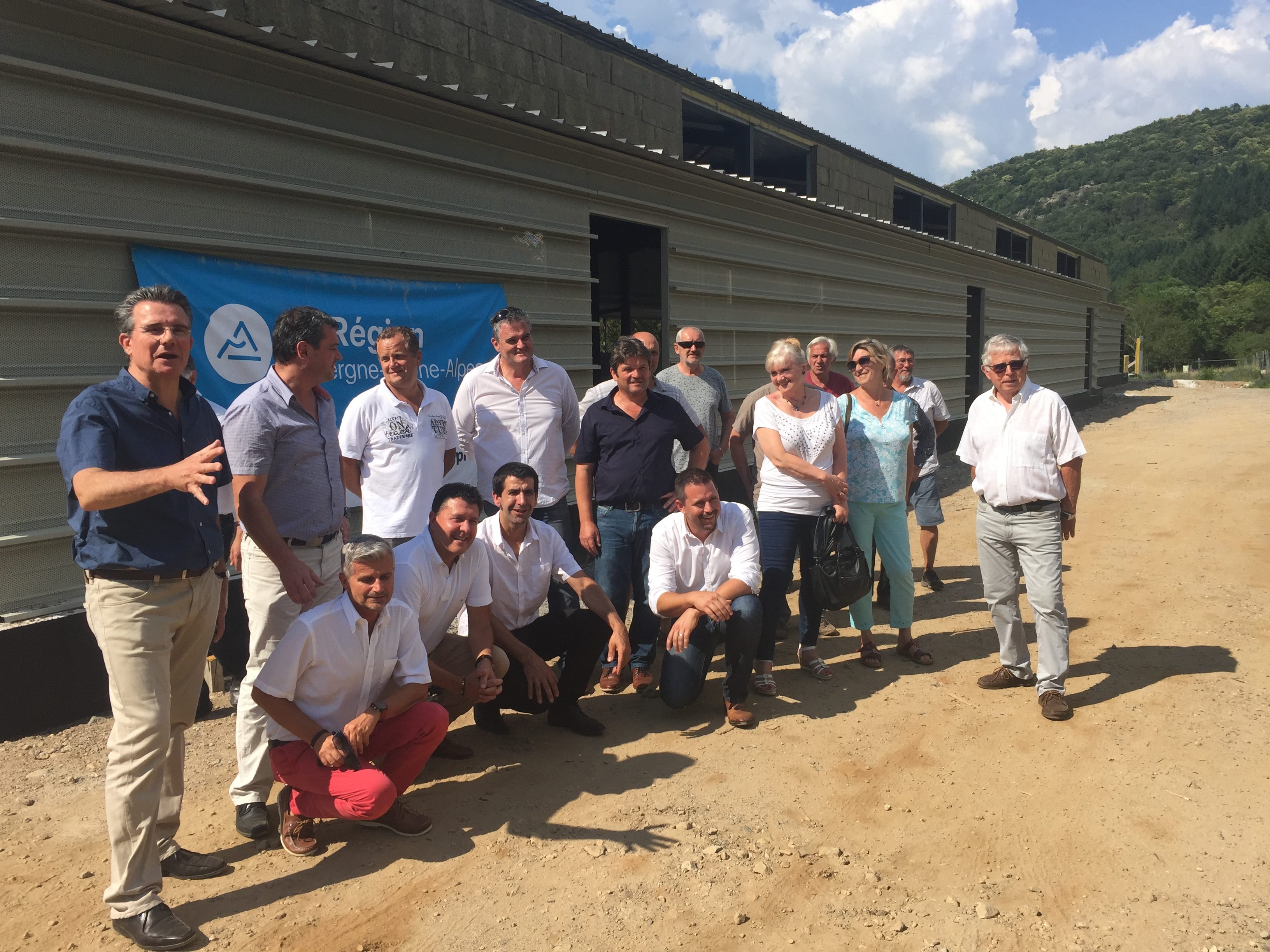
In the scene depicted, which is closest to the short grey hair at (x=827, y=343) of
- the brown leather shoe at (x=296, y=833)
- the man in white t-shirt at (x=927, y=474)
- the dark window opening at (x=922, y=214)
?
the man in white t-shirt at (x=927, y=474)

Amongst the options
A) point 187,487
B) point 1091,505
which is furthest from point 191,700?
point 1091,505

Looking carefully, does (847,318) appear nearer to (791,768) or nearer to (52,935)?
(791,768)

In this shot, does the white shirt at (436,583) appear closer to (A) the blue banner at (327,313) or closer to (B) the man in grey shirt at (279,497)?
(B) the man in grey shirt at (279,497)

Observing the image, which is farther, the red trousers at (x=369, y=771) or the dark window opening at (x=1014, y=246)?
the dark window opening at (x=1014, y=246)

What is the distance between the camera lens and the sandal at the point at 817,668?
4.54 metres

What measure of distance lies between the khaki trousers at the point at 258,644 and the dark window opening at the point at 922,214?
13.0 metres

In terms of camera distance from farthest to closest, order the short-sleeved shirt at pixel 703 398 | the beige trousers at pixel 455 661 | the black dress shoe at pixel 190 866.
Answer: the short-sleeved shirt at pixel 703 398
the beige trousers at pixel 455 661
the black dress shoe at pixel 190 866

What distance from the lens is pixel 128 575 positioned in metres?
2.49

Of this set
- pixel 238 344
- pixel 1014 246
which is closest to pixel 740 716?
pixel 238 344

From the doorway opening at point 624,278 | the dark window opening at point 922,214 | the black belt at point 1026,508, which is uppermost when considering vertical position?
the dark window opening at point 922,214

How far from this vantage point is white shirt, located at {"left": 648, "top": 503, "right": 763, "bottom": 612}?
13.2 ft

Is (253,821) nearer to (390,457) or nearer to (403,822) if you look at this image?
(403,822)

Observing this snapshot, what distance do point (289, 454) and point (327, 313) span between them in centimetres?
205

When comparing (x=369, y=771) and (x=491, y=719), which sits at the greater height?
(x=369, y=771)
